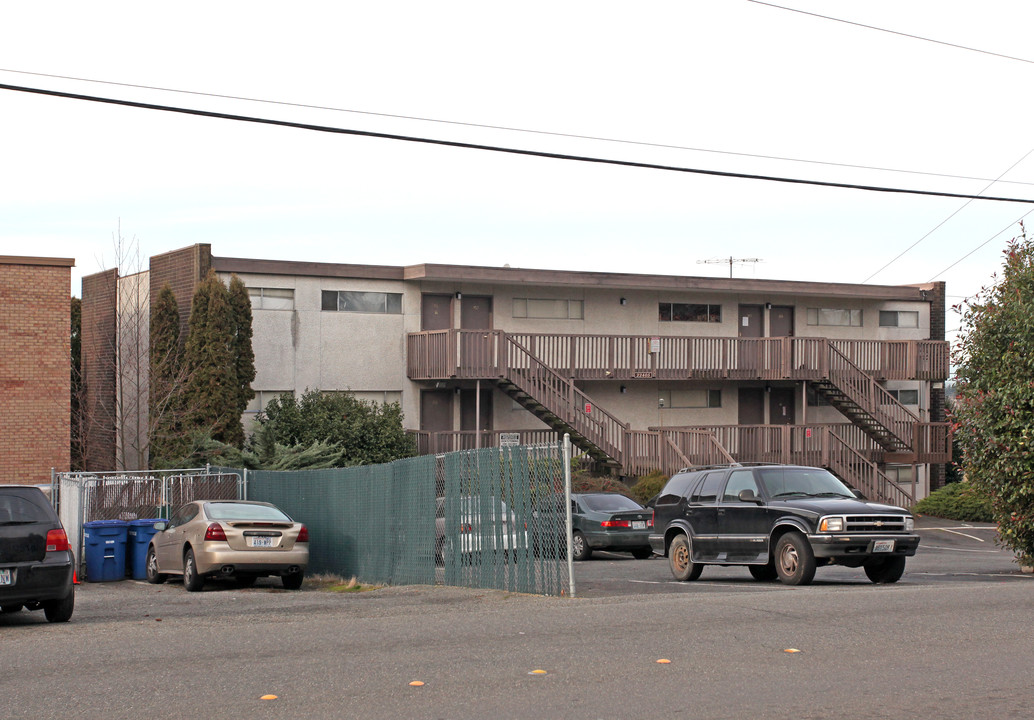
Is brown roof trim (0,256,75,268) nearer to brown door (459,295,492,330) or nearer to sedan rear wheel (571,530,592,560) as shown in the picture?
brown door (459,295,492,330)

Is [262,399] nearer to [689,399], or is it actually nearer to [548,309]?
[548,309]

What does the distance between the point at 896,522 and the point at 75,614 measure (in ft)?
34.8

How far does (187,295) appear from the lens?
31.5 meters

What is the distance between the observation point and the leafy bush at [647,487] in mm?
29453

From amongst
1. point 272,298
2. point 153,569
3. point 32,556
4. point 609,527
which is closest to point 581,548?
point 609,527

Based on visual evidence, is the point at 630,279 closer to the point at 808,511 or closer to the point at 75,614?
the point at 808,511

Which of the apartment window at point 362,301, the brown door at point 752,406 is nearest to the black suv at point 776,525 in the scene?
the apartment window at point 362,301

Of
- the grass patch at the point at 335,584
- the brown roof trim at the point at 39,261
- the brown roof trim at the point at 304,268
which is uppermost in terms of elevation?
the brown roof trim at the point at 304,268

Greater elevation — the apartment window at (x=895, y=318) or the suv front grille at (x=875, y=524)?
the apartment window at (x=895, y=318)

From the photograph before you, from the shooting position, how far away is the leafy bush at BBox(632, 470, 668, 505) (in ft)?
96.6

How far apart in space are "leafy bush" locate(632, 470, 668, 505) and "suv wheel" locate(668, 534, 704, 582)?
11.1 metres

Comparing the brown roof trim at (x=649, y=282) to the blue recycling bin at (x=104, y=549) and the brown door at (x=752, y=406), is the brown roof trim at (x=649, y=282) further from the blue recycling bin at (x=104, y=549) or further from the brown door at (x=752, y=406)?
the blue recycling bin at (x=104, y=549)

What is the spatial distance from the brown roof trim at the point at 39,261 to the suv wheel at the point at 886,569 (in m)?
19.3

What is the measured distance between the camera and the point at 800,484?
16.9m
